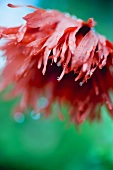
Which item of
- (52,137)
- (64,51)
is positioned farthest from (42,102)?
(52,137)

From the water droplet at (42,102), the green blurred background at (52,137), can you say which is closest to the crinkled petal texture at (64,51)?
the water droplet at (42,102)

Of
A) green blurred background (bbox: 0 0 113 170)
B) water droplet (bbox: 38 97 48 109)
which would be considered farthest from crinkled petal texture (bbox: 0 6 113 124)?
green blurred background (bbox: 0 0 113 170)

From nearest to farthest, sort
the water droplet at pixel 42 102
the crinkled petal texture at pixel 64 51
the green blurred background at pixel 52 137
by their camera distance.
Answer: the crinkled petal texture at pixel 64 51 < the water droplet at pixel 42 102 < the green blurred background at pixel 52 137

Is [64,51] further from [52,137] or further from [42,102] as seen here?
[52,137]

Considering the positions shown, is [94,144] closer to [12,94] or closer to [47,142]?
[47,142]

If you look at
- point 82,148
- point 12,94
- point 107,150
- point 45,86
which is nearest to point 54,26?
point 45,86

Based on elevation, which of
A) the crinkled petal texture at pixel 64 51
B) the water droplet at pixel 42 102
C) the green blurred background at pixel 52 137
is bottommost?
the crinkled petal texture at pixel 64 51

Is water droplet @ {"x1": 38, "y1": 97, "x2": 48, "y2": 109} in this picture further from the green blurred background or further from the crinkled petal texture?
the green blurred background

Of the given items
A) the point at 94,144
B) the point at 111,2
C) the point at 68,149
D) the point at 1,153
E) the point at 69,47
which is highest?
the point at 111,2

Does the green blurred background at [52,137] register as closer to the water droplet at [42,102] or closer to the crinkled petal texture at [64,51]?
the water droplet at [42,102]
